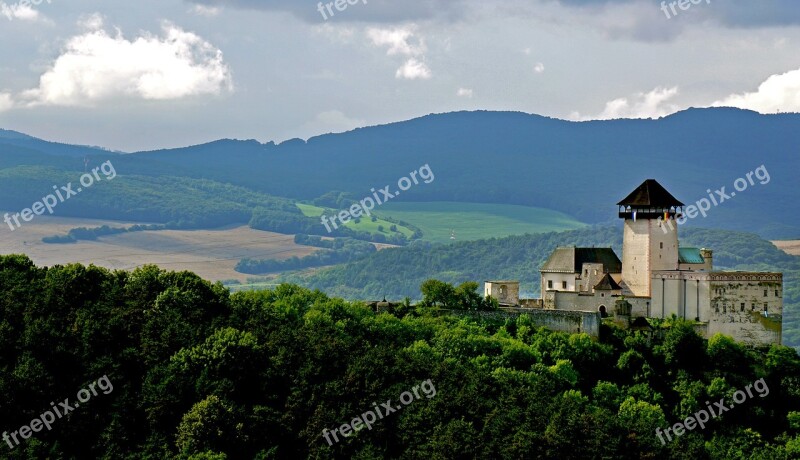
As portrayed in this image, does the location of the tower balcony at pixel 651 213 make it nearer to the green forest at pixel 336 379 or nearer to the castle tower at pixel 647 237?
the castle tower at pixel 647 237

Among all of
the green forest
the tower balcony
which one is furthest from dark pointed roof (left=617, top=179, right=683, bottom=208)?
the green forest

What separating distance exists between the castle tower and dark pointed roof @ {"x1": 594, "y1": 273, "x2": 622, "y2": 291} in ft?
3.10

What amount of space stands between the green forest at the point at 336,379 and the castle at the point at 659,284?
1620mm

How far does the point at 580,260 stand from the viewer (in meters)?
80.7

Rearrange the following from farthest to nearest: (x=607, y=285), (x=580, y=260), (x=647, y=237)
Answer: (x=580, y=260) → (x=607, y=285) → (x=647, y=237)

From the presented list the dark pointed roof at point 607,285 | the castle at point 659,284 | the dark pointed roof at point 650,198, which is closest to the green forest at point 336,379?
the castle at point 659,284

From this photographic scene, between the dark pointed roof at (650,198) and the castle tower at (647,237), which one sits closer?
the castle tower at (647,237)

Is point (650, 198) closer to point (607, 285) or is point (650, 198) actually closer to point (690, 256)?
point (690, 256)

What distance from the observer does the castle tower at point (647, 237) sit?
77188mm

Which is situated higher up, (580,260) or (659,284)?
(580,260)

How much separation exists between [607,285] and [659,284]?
309 centimetres

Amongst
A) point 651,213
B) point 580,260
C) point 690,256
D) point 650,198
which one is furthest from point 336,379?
point 690,256

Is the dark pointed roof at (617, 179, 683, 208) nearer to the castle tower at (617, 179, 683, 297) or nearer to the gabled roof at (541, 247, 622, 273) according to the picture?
the castle tower at (617, 179, 683, 297)

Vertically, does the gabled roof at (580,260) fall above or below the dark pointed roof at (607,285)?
above
